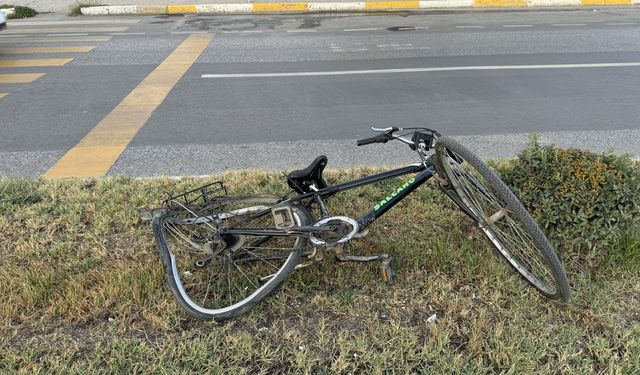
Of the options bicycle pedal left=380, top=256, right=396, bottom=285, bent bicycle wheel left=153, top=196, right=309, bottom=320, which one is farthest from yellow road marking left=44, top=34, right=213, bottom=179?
bicycle pedal left=380, top=256, right=396, bottom=285

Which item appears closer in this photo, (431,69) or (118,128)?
(118,128)

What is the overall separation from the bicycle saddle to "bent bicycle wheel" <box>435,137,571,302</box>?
0.62 meters

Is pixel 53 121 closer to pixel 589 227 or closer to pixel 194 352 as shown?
pixel 194 352

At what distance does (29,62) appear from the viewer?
28.7 ft

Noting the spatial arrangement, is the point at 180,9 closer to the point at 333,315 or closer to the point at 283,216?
the point at 283,216

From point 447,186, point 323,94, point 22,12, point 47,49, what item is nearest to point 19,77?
point 47,49

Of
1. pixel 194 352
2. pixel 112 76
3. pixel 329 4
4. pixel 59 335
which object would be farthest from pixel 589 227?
pixel 329 4

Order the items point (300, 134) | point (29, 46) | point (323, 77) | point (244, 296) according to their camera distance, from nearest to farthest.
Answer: point (244, 296) → point (300, 134) → point (323, 77) → point (29, 46)

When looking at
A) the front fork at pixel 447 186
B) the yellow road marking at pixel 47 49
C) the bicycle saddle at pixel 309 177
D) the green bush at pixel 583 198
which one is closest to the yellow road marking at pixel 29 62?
the yellow road marking at pixel 47 49

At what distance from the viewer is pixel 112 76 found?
7727mm

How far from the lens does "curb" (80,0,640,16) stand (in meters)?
14.6

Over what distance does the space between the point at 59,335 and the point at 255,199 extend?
1270mm

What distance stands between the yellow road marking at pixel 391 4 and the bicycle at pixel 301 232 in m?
13.1

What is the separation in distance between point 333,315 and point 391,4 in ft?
45.8
